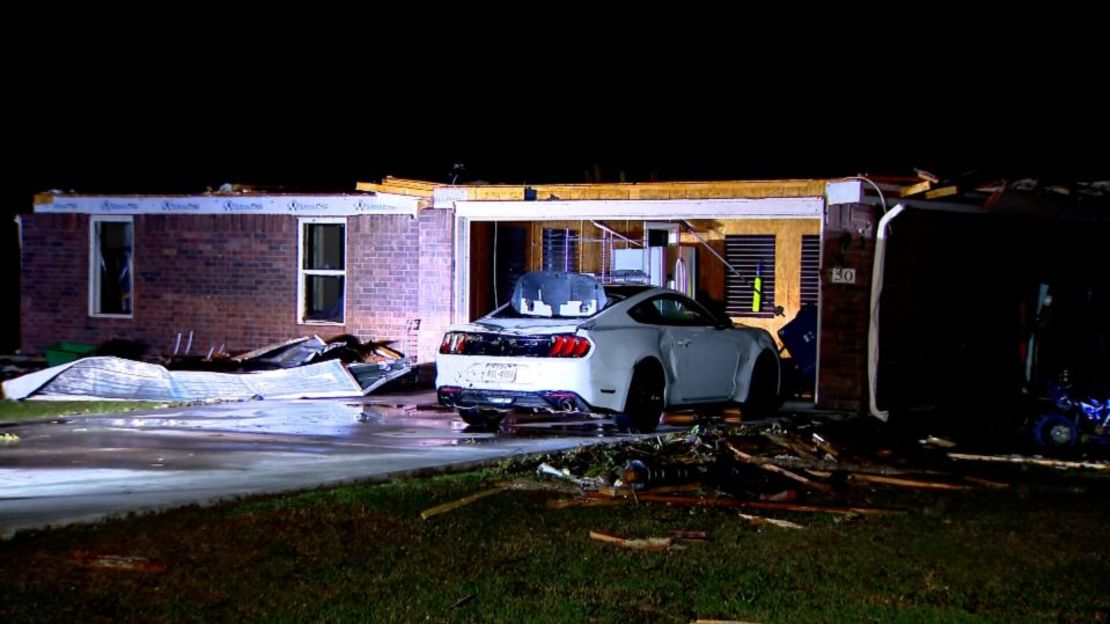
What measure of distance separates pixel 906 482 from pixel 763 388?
15.0 feet

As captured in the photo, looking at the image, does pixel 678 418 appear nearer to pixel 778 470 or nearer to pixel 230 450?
pixel 778 470

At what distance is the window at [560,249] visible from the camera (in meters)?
19.7

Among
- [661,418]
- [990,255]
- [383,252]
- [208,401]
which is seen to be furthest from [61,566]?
[990,255]

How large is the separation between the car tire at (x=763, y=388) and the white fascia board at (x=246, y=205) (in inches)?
247

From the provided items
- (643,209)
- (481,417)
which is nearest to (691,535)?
(481,417)

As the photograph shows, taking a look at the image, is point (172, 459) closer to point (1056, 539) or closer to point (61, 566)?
point (61, 566)

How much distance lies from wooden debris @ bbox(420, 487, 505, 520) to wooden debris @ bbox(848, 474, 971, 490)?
2.83 metres

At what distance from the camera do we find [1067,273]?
1788 centimetres

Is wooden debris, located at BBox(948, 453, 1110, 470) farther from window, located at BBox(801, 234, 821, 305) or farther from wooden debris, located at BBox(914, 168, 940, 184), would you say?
window, located at BBox(801, 234, 821, 305)

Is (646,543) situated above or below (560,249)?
below

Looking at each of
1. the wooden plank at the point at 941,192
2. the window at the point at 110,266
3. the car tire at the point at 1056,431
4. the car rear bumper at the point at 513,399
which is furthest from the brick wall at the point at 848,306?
the window at the point at 110,266

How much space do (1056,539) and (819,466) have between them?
2445 mm

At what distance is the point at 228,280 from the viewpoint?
19.5 meters

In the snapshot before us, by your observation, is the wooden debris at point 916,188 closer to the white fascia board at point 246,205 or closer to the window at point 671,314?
the window at point 671,314
